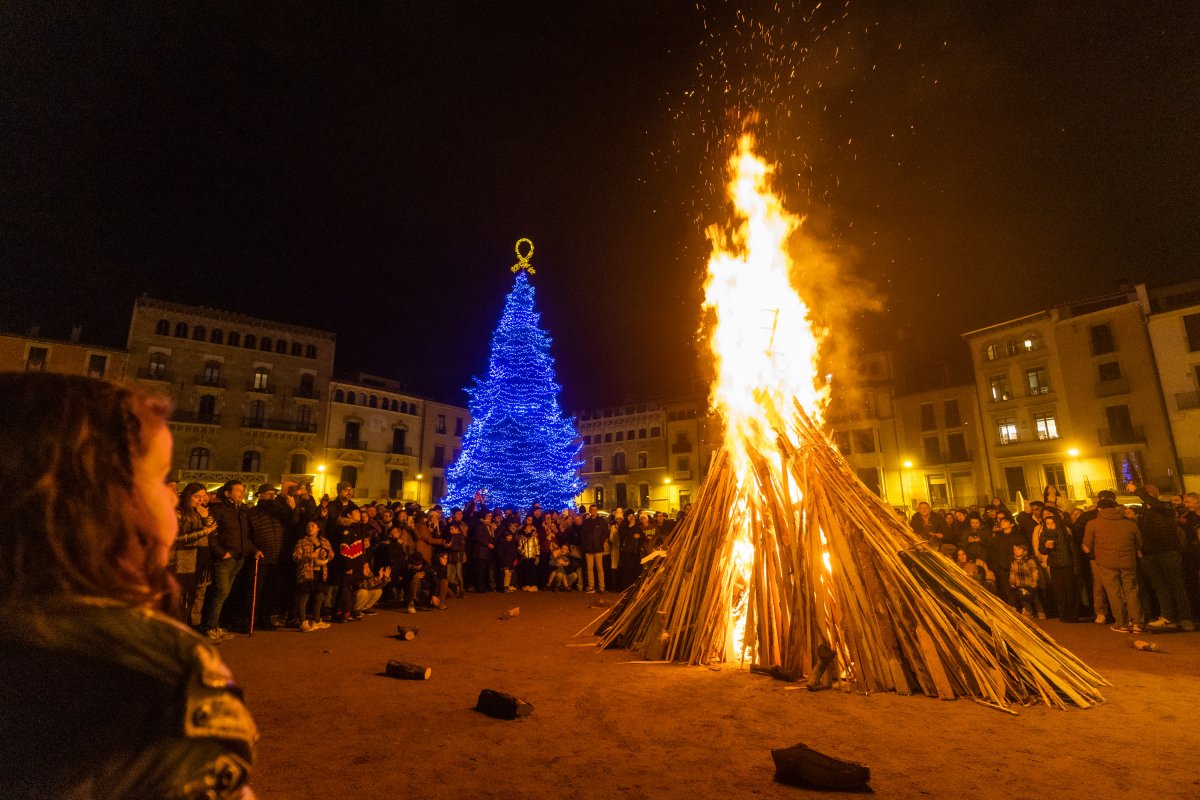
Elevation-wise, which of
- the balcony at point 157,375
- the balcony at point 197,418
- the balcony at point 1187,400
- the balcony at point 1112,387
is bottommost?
the balcony at point 1187,400

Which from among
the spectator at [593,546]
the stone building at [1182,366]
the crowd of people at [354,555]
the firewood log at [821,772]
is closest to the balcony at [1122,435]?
the stone building at [1182,366]

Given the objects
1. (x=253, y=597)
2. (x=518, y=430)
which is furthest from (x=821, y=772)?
(x=518, y=430)

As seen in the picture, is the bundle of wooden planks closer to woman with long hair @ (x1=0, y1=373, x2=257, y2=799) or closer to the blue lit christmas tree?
woman with long hair @ (x1=0, y1=373, x2=257, y2=799)

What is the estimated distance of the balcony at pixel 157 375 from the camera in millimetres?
34969

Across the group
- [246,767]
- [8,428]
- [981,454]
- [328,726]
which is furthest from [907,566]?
[981,454]

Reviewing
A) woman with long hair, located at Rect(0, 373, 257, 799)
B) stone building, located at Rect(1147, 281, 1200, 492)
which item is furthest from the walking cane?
stone building, located at Rect(1147, 281, 1200, 492)

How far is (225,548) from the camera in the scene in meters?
8.29

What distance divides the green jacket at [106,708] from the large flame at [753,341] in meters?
6.78

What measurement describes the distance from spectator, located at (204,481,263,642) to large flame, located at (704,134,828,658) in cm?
687

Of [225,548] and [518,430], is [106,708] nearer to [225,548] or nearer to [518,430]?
[225,548]

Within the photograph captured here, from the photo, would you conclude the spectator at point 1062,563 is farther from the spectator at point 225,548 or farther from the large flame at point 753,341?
the spectator at point 225,548

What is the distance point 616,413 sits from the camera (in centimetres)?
5541

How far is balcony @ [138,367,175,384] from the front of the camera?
35.0 meters

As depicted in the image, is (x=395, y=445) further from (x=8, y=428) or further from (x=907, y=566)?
(x=8, y=428)
